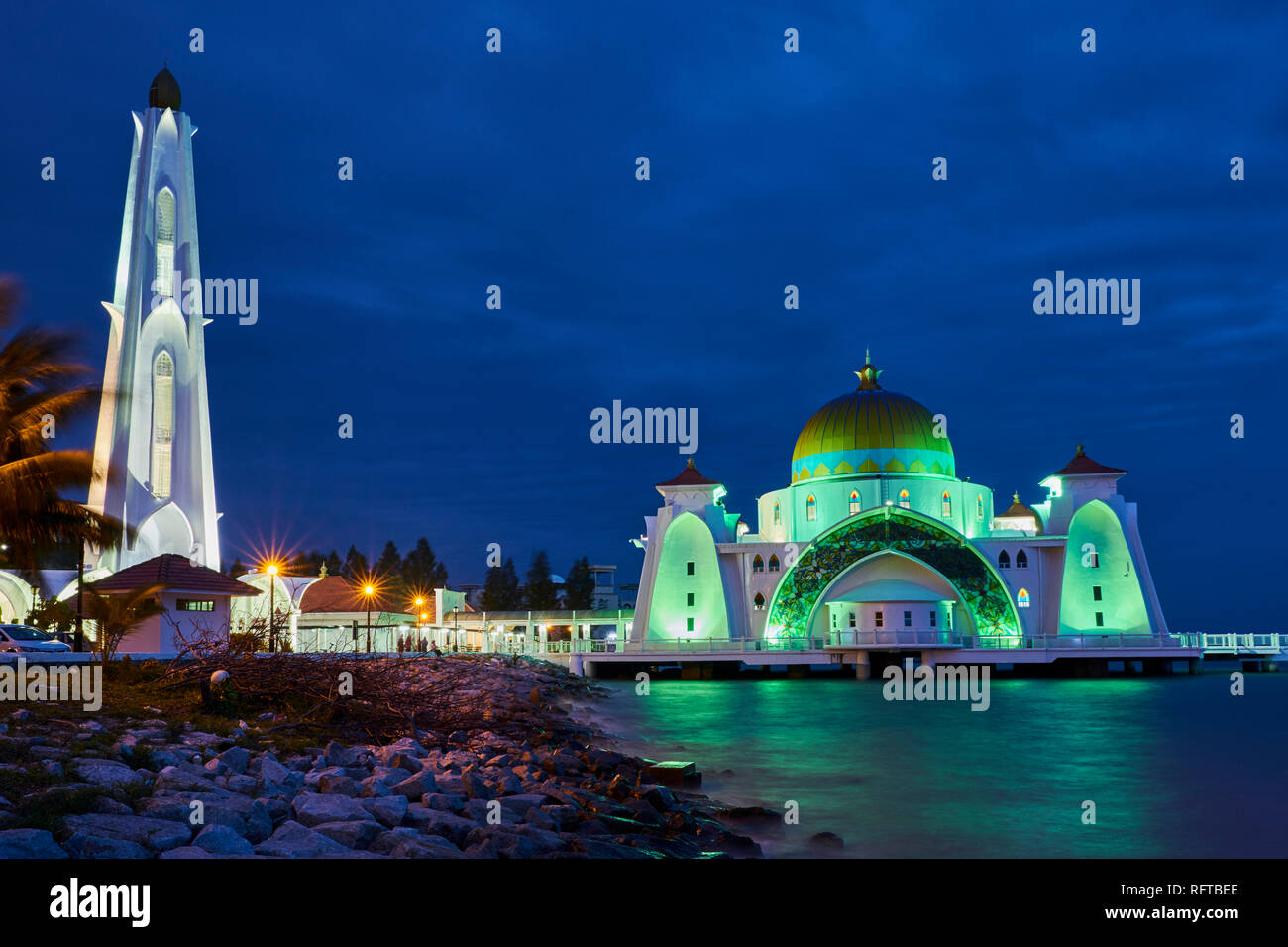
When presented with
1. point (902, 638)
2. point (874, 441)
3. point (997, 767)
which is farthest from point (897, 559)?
point (997, 767)

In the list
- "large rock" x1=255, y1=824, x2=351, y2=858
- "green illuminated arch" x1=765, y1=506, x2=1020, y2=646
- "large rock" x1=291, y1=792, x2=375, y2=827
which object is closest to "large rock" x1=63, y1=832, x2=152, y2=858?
"large rock" x1=255, y1=824, x2=351, y2=858

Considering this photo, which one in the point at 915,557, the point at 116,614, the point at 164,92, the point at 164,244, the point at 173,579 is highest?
the point at 164,92

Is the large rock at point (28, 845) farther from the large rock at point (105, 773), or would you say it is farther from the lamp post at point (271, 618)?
the lamp post at point (271, 618)

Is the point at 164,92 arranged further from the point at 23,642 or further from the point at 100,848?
the point at 100,848

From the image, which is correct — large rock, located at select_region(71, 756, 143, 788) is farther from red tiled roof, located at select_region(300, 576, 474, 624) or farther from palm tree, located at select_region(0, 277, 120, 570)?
red tiled roof, located at select_region(300, 576, 474, 624)

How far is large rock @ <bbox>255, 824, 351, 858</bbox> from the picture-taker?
26.9ft

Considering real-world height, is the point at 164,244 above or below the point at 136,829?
above

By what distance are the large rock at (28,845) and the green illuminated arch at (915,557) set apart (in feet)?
147

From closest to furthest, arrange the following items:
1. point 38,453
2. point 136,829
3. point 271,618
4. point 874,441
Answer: point 136,829 → point 38,453 → point 271,618 → point 874,441

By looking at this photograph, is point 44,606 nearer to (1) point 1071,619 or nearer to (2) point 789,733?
(2) point 789,733

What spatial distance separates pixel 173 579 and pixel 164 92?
2209 centimetres

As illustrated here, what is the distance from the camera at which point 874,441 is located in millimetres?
54594
